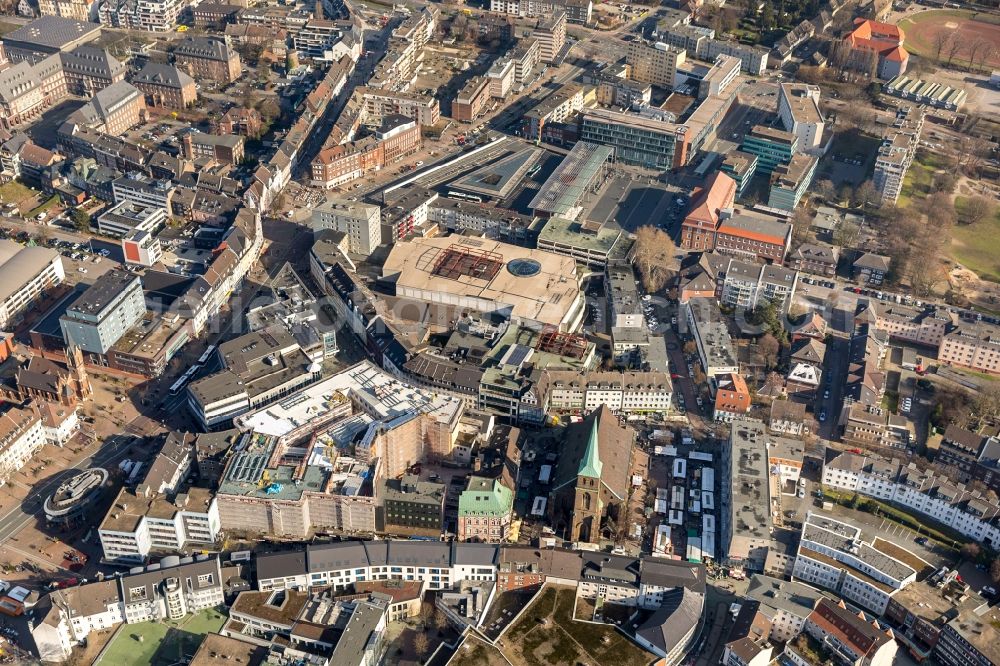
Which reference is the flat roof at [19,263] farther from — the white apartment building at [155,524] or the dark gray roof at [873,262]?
the dark gray roof at [873,262]

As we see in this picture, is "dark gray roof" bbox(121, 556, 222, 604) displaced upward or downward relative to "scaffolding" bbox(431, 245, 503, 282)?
downward

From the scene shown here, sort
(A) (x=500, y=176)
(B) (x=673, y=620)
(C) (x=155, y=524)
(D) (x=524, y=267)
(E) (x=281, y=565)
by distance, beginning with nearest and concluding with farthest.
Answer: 1. (B) (x=673, y=620)
2. (E) (x=281, y=565)
3. (C) (x=155, y=524)
4. (D) (x=524, y=267)
5. (A) (x=500, y=176)

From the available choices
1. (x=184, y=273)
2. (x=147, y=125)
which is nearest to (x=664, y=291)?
(x=184, y=273)

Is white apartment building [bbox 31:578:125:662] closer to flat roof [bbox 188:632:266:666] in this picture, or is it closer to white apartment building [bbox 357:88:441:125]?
flat roof [bbox 188:632:266:666]

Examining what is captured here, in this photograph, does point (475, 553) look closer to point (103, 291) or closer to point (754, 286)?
point (103, 291)

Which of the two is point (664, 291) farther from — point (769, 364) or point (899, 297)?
point (899, 297)

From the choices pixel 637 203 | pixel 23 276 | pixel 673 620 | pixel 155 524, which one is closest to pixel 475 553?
pixel 673 620

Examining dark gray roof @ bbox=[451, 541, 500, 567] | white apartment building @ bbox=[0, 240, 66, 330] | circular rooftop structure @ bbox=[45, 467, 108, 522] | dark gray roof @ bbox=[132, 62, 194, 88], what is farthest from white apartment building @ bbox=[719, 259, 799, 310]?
dark gray roof @ bbox=[132, 62, 194, 88]
